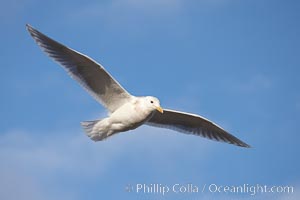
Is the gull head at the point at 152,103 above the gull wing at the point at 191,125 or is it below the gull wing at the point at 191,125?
below

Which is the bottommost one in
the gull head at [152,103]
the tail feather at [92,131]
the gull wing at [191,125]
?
the tail feather at [92,131]

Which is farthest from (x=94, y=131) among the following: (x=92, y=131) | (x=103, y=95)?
(x=103, y=95)

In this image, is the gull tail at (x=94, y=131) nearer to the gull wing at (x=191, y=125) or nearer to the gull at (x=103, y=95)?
the gull at (x=103, y=95)

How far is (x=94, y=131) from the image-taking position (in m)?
9.75

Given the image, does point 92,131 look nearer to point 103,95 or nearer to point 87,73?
point 103,95

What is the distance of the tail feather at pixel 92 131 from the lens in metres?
9.73

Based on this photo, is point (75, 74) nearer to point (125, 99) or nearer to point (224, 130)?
point (125, 99)

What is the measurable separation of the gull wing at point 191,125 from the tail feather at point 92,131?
1.21 meters

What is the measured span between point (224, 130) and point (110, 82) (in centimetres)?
241

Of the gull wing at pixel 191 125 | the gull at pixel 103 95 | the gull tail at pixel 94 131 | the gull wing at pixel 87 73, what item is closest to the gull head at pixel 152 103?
the gull at pixel 103 95

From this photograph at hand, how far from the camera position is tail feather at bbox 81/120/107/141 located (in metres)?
9.73

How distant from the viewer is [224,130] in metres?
11.0

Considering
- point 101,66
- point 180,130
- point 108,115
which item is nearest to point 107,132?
point 108,115

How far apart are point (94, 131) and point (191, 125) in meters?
1.94
